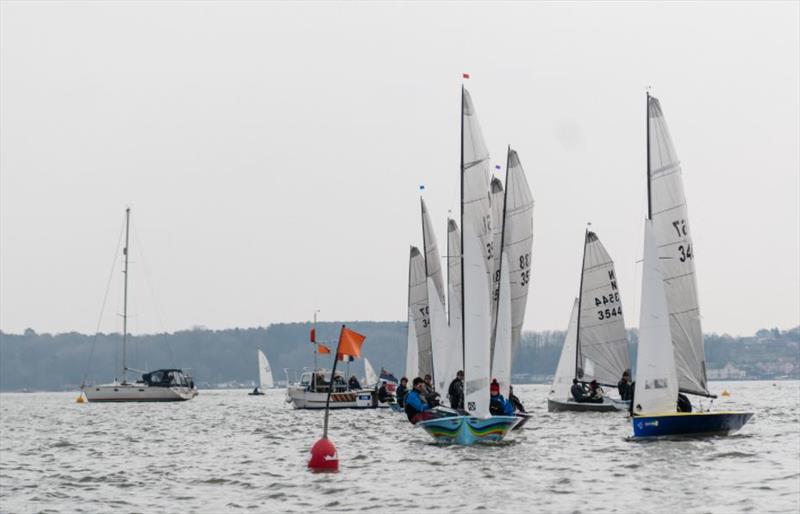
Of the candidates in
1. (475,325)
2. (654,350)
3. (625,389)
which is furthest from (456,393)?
(625,389)

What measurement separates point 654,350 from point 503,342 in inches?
224

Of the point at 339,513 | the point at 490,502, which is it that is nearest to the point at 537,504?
the point at 490,502

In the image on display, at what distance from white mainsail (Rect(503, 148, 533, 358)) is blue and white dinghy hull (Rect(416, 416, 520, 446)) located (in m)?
16.9

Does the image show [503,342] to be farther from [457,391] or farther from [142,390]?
[142,390]

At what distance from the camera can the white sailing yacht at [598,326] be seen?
61375 millimetres

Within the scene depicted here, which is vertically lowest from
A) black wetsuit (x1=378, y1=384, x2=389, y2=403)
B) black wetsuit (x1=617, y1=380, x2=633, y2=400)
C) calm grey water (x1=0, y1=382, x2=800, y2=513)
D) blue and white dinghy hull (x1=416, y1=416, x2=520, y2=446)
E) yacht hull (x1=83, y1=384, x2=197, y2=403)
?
calm grey water (x1=0, y1=382, x2=800, y2=513)

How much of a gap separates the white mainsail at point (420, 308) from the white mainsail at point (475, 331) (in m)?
29.0

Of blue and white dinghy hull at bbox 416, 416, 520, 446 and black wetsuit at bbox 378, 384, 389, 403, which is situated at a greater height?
black wetsuit at bbox 378, 384, 389, 403

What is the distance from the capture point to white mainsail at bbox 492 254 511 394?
41.9 m

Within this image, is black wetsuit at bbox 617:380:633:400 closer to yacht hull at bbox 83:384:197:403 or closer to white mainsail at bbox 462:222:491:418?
white mainsail at bbox 462:222:491:418

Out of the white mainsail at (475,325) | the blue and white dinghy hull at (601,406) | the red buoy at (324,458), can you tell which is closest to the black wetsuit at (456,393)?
the white mainsail at (475,325)

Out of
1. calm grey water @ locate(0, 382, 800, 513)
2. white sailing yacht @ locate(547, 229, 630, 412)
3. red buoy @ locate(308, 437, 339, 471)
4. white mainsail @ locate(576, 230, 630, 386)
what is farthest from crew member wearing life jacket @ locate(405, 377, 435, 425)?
white mainsail @ locate(576, 230, 630, 386)

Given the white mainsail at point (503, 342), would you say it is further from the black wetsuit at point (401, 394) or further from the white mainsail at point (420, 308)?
the white mainsail at point (420, 308)

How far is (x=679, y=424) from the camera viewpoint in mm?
37531
